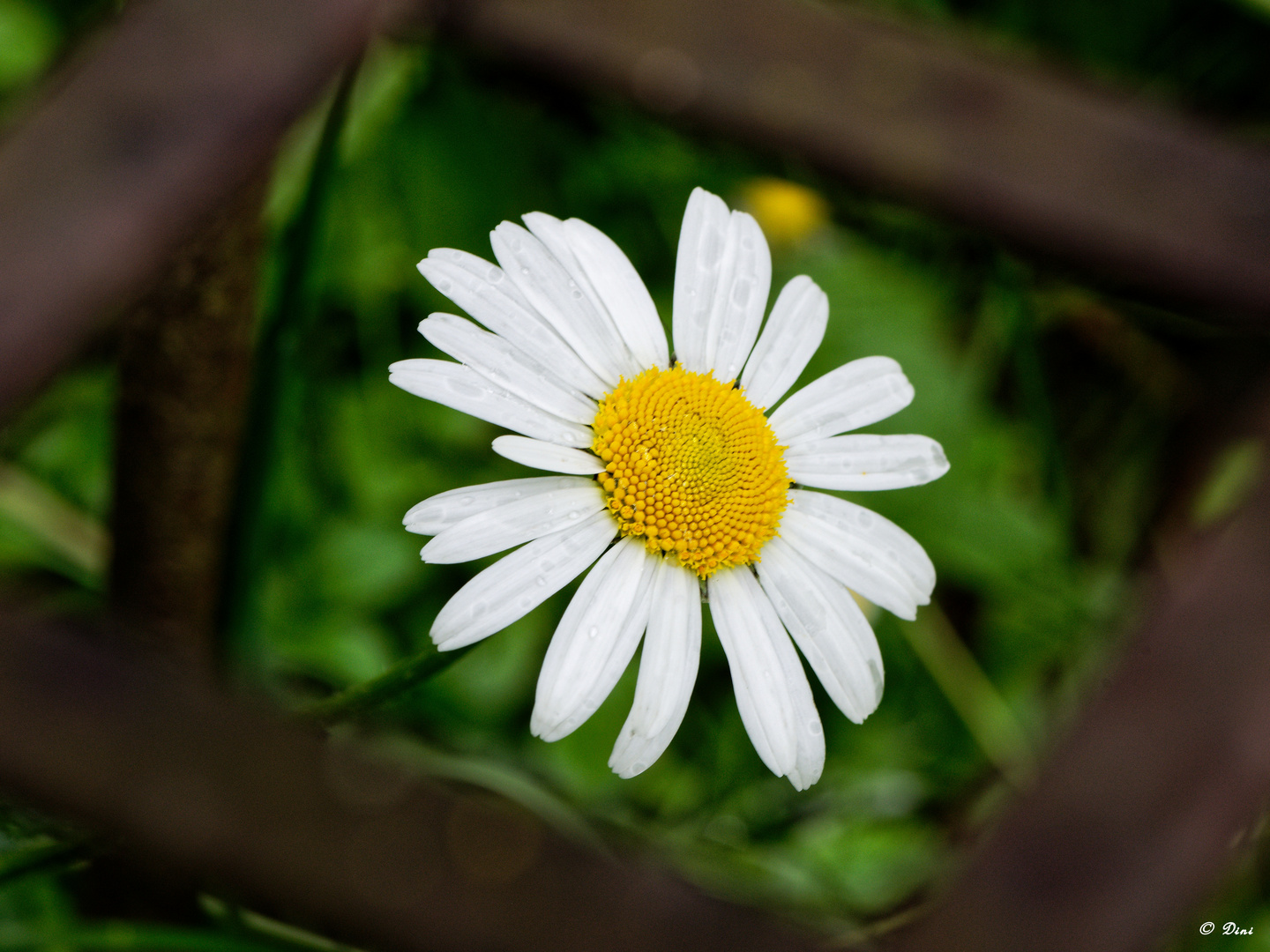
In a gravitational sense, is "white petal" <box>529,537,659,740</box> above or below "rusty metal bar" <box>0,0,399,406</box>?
below

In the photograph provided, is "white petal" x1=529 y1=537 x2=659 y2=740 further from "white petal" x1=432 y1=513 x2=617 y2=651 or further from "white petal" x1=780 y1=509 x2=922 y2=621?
"white petal" x1=780 y1=509 x2=922 y2=621

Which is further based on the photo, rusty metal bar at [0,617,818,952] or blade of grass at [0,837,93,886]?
blade of grass at [0,837,93,886]

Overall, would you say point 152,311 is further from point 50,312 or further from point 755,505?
point 755,505

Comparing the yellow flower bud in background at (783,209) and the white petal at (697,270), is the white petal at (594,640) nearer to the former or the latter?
the white petal at (697,270)

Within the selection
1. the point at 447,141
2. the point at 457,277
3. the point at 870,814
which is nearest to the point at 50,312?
the point at 457,277

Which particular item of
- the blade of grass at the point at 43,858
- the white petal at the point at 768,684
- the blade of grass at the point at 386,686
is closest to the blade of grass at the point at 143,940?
the blade of grass at the point at 43,858

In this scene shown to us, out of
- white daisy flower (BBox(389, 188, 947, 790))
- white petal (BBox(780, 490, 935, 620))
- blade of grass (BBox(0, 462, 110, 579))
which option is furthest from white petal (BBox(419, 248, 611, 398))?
blade of grass (BBox(0, 462, 110, 579))

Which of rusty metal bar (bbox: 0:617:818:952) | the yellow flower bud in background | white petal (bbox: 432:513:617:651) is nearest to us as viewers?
rusty metal bar (bbox: 0:617:818:952)

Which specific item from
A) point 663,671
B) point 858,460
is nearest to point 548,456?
point 663,671
